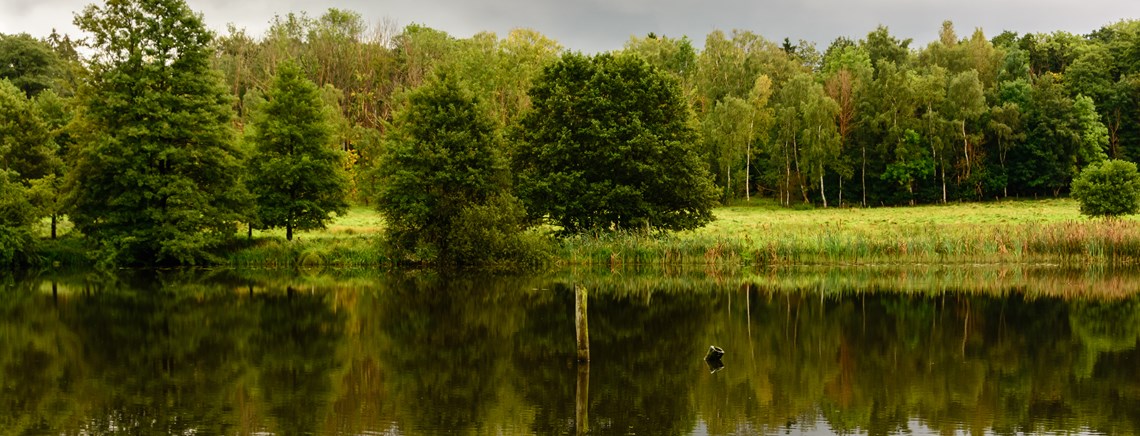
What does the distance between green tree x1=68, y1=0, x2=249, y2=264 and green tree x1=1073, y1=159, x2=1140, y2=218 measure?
1594 inches

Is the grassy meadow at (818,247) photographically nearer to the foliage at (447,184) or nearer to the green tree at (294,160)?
the green tree at (294,160)

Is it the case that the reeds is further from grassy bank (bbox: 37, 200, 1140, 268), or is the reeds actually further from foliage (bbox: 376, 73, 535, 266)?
foliage (bbox: 376, 73, 535, 266)

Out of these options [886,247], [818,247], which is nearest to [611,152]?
[818,247]

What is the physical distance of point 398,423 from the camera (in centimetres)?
1413

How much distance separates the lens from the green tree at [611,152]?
143 ft

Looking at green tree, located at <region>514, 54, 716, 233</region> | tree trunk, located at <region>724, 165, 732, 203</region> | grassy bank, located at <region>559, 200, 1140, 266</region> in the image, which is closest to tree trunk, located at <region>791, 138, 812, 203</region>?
tree trunk, located at <region>724, 165, 732, 203</region>

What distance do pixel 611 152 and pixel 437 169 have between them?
7.44 m

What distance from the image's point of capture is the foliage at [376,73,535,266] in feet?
137

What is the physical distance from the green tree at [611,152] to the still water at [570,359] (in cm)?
972

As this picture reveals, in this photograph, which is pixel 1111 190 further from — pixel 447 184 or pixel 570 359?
pixel 570 359

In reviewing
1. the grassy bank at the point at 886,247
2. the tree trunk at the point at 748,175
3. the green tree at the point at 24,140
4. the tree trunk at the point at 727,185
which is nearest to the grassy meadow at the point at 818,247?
the grassy bank at the point at 886,247

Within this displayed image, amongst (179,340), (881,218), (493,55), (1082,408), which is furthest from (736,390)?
(493,55)

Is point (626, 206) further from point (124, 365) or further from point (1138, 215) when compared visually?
point (1138, 215)

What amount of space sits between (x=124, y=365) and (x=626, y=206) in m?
27.2
